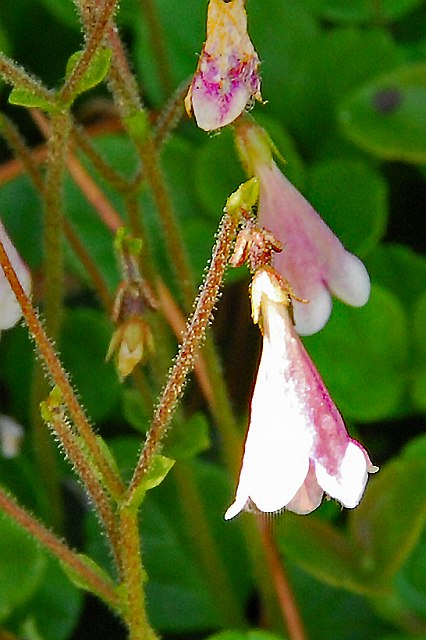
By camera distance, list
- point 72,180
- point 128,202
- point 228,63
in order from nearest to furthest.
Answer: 1. point 228,63
2. point 128,202
3. point 72,180

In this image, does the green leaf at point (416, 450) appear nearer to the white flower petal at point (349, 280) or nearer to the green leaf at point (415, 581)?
the green leaf at point (415, 581)

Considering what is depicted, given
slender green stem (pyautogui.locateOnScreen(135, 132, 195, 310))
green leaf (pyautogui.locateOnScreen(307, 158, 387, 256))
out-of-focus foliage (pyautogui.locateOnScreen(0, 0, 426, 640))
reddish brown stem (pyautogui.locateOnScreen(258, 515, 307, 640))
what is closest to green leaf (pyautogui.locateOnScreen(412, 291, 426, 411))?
out-of-focus foliage (pyautogui.locateOnScreen(0, 0, 426, 640))

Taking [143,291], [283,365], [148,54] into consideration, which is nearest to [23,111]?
[148,54]

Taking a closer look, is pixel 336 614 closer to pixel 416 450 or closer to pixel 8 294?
pixel 416 450

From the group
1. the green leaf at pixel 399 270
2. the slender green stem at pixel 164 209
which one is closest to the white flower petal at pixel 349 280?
the slender green stem at pixel 164 209

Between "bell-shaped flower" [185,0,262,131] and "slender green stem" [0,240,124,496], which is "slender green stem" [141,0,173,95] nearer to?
"bell-shaped flower" [185,0,262,131]

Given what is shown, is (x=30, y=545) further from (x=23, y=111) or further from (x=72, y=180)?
(x=23, y=111)
